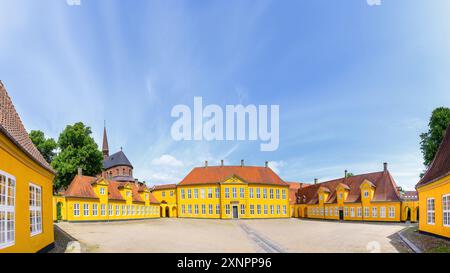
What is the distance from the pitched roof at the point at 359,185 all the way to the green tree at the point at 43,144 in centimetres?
3808

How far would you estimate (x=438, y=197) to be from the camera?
1808 centimetres

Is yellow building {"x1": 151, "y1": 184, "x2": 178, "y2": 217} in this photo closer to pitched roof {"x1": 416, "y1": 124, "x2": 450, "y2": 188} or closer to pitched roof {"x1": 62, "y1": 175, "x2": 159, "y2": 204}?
pitched roof {"x1": 62, "y1": 175, "x2": 159, "y2": 204}

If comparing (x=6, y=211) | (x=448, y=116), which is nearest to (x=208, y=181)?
(x=448, y=116)

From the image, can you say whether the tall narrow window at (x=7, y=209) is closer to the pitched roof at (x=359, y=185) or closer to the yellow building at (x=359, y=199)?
the yellow building at (x=359, y=199)

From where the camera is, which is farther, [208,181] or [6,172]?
[208,181]

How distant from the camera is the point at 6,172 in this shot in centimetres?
861

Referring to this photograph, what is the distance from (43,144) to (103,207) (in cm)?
1091

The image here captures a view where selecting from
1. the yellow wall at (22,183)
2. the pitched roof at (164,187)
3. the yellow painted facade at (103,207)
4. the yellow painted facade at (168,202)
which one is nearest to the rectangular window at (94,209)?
the yellow painted facade at (103,207)

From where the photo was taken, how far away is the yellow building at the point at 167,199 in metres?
58.2

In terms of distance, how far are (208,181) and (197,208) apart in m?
4.60

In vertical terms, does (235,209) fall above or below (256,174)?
below

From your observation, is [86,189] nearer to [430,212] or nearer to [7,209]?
[7,209]

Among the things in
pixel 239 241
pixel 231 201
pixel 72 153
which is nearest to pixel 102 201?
pixel 72 153
